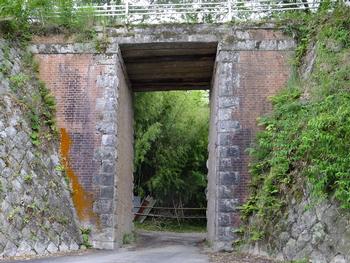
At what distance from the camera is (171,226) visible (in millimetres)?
20609

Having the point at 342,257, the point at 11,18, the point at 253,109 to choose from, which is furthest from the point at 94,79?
the point at 342,257

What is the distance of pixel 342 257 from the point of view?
19.4 ft

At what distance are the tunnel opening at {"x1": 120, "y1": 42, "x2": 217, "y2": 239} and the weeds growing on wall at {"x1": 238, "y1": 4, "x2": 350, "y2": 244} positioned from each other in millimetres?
2371

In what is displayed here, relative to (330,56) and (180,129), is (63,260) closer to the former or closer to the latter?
(330,56)

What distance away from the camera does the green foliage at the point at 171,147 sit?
18203 mm

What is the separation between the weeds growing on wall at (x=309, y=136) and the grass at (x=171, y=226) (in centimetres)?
1053

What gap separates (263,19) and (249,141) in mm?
3266

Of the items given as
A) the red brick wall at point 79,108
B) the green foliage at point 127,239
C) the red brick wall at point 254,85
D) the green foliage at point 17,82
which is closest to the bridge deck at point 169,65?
the red brick wall at point 254,85

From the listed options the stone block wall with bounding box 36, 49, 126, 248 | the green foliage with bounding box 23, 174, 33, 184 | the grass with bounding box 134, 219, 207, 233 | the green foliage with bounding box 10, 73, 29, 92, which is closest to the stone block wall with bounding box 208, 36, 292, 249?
the stone block wall with bounding box 36, 49, 126, 248

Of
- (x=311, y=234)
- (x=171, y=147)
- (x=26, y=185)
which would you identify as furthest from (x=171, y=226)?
(x=311, y=234)

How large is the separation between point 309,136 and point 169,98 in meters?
12.7

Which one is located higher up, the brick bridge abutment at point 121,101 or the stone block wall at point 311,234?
the brick bridge abutment at point 121,101

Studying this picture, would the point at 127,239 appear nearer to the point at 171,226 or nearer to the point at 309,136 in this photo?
the point at 309,136

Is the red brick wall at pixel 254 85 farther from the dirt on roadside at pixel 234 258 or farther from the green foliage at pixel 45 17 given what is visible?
the green foliage at pixel 45 17
